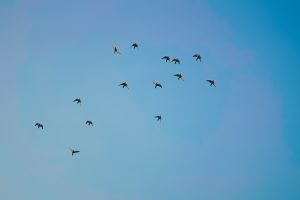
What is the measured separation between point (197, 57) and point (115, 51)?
13864mm

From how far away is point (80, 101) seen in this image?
84.5 metres

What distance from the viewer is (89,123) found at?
3339 inches

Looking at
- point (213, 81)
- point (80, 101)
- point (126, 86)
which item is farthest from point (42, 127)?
point (213, 81)

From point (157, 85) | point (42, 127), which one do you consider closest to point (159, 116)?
point (157, 85)

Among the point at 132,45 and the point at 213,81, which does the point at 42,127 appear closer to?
the point at 132,45

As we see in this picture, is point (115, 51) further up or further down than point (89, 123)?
further up

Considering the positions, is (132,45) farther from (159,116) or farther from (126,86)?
(159,116)

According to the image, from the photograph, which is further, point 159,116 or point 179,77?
point 159,116

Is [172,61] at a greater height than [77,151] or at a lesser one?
greater

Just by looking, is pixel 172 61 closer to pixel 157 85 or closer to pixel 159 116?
pixel 157 85

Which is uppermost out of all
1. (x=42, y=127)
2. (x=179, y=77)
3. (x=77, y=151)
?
(x=179, y=77)

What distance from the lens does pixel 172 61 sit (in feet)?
265

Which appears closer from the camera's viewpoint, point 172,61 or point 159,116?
point 172,61

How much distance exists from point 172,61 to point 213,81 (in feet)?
27.5
